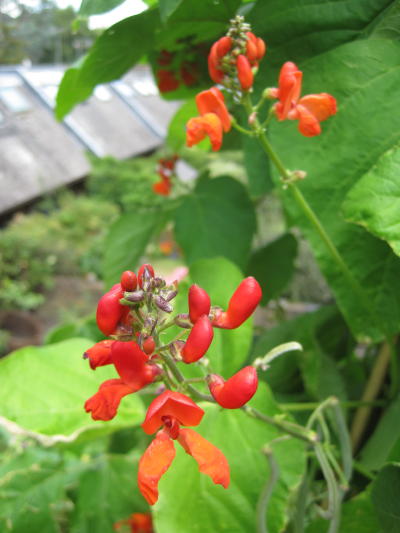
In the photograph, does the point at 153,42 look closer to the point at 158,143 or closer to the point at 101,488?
the point at 101,488

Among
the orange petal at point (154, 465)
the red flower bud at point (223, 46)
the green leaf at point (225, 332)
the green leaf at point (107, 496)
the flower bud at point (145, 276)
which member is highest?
the red flower bud at point (223, 46)

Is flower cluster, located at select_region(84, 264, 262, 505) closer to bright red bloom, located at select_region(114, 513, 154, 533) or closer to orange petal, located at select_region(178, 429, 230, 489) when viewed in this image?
orange petal, located at select_region(178, 429, 230, 489)

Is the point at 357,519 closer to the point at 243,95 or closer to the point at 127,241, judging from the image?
the point at 243,95

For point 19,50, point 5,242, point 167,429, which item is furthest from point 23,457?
point 5,242

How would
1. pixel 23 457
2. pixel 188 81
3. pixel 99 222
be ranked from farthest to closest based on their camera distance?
1. pixel 99 222
2. pixel 23 457
3. pixel 188 81


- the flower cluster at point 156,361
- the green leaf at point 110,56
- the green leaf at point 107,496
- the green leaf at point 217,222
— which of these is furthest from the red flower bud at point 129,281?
the green leaf at point 107,496

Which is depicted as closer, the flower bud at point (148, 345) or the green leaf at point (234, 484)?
the flower bud at point (148, 345)

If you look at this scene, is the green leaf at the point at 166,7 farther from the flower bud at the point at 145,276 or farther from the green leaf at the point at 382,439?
the green leaf at the point at 382,439
